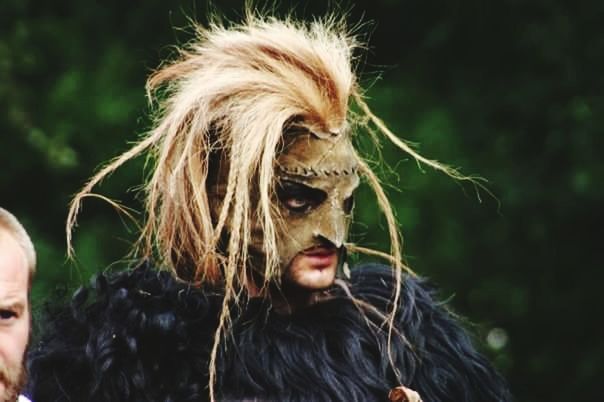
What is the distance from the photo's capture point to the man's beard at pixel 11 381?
3566mm

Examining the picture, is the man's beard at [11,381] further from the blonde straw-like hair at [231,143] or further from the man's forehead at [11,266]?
the blonde straw-like hair at [231,143]

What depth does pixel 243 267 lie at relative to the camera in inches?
150

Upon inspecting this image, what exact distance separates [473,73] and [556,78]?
0.38 meters

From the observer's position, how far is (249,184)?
380cm

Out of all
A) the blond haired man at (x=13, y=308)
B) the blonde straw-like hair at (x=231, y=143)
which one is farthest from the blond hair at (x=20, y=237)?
the blonde straw-like hair at (x=231, y=143)

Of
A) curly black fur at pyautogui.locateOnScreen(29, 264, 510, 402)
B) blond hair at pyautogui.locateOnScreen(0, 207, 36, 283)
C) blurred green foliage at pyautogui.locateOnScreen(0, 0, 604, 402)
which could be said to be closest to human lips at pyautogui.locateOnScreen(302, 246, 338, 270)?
curly black fur at pyautogui.locateOnScreen(29, 264, 510, 402)

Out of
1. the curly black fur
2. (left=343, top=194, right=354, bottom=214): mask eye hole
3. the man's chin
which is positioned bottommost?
the man's chin

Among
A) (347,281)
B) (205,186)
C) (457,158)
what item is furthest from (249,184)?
(457,158)

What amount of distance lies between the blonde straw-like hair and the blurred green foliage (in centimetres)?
266

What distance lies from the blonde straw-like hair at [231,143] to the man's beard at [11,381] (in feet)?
1.11

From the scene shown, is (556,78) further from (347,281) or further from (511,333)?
(347,281)

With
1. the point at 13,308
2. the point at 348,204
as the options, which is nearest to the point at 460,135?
the point at 348,204

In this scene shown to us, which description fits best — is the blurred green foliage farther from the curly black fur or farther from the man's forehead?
the man's forehead

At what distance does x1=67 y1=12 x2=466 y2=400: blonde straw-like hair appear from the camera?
3.79 meters
